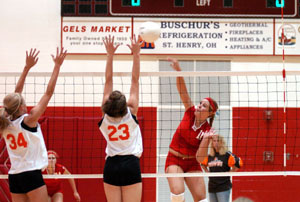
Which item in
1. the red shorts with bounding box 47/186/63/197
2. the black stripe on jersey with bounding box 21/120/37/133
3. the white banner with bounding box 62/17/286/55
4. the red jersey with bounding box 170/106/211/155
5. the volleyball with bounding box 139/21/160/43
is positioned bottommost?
the red shorts with bounding box 47/186/63/197

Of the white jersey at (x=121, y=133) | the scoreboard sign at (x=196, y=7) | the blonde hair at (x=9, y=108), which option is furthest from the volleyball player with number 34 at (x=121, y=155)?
the scoreboard sign at (x=196, y=7)

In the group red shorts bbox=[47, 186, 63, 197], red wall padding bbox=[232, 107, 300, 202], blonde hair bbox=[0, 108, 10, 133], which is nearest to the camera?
blonde hair bbox=[0, 108, 10, 133]

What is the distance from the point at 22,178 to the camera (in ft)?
15.9

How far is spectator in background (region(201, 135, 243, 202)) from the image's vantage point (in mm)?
8047

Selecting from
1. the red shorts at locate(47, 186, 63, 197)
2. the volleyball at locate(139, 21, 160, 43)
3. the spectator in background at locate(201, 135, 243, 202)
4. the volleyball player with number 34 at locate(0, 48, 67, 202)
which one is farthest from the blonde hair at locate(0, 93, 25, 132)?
the spectator in background at locate(201, 135, 243, 202)

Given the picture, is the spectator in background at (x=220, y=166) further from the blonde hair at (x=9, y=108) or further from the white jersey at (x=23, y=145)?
the blonde hair at (x=9, y=108)

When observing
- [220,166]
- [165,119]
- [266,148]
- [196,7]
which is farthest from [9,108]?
[266,148]

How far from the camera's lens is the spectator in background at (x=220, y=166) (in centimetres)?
805

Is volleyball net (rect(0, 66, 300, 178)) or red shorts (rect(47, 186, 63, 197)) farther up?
volleyball net (rect(0, 66, 300, 178))

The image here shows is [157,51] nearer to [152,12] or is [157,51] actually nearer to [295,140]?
[152,12]

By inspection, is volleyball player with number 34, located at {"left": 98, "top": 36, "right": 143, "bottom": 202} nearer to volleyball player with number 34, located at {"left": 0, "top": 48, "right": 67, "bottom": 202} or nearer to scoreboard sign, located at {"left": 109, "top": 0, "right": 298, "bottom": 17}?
volleyball player with number 34, located at {"left": 0, "top": 48, "right": 67, "bottom": 202}

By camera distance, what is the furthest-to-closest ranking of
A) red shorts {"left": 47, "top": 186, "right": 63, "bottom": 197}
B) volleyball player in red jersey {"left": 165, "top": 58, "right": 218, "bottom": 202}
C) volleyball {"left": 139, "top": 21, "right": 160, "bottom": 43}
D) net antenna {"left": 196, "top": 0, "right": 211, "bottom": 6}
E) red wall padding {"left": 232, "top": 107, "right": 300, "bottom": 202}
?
red wall padding {"left": 232, "top": 107, "right": 300, "bottom": 202}
net antenna {"left": 196, "top": 0, "right": 211, "bottom": 6}
red shorts {"left": 47, "top": 186, "right": 63, "bottom": 197}
volleyball {"left": 139, "top": 21, "right": 160, "bottom": 43}
volleyball player in red jersey {"left": 165, "top": 58, "right": 218, "bottom": 202}

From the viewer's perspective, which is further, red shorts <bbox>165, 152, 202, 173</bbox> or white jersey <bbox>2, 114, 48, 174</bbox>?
red shorts <bbox>165, 152, 202, 173</bbox>

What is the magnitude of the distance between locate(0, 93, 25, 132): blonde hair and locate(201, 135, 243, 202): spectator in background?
13.3ft
